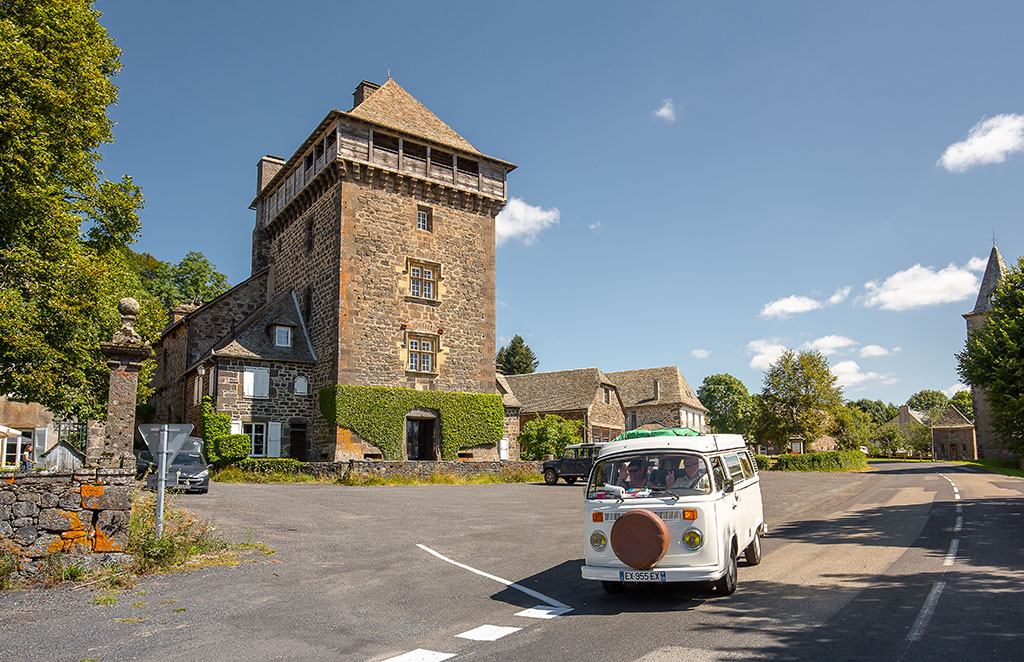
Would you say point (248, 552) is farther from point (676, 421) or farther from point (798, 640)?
point (676, 421)

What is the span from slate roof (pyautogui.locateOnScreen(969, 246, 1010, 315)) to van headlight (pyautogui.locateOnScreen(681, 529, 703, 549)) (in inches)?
2636

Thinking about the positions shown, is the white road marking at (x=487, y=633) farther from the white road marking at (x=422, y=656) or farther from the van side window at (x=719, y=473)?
the van side window at (x=719, y=473)

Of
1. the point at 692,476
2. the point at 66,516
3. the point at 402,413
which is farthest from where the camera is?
the point at 402,413

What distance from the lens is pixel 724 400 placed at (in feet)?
328

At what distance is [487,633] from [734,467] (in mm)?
4619

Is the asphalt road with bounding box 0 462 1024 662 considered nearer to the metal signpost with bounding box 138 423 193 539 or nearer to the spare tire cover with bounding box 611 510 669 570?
the spare tire cover with bounding box 611 510 669 570

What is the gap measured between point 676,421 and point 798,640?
183 ft

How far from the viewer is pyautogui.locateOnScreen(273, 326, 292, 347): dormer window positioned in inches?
1324

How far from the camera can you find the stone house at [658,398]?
61.2 metres

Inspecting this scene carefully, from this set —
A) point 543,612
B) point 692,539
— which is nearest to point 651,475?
point 692,539

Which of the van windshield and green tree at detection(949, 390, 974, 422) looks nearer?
the van windshield

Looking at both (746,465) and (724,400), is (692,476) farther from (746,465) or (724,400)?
(724,400)

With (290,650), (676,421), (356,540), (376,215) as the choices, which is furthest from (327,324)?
(676,421)

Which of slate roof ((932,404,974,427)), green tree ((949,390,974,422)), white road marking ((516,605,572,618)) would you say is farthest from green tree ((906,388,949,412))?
white road marking ((516,605,572,618))
